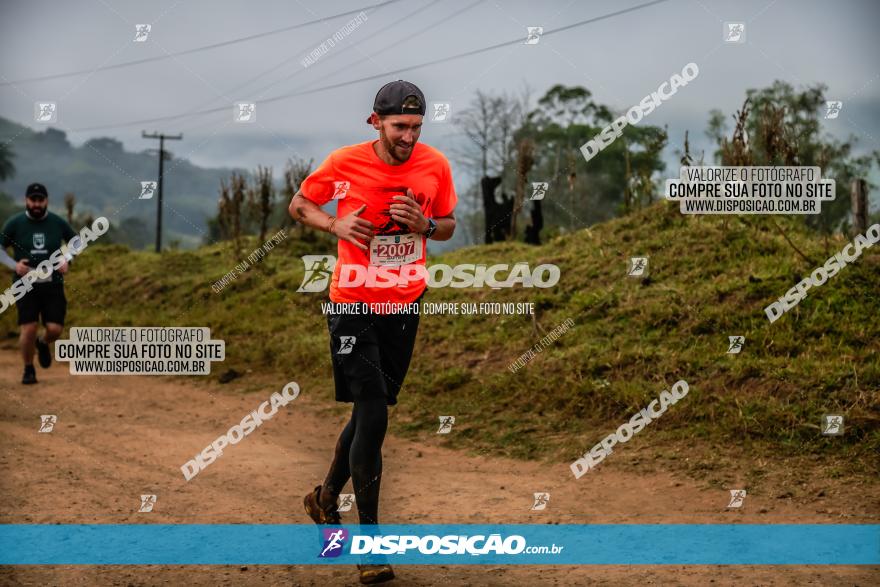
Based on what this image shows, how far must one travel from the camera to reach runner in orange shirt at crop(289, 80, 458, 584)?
421 centimetres

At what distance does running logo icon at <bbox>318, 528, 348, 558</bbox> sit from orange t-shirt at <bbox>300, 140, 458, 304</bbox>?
131 cm

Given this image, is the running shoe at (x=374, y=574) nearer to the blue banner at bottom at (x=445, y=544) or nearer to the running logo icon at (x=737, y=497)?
the blue banner at bottom at (x=445, y=544)

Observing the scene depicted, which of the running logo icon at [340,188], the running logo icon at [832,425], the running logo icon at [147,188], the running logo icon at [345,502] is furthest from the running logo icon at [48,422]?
the running logo icon at [832,425]

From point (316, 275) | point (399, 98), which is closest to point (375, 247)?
point (399, 98)

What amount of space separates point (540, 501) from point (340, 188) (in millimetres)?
2789

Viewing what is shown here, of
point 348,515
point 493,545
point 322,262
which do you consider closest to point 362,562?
point 493,545

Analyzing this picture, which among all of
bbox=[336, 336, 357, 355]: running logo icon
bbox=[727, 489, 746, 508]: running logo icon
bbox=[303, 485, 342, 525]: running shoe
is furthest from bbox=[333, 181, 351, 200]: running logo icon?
bbox=[727, 489, 746, 508]: running logo icon

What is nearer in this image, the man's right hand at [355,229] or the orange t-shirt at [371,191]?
the man's right hand at [355,229]

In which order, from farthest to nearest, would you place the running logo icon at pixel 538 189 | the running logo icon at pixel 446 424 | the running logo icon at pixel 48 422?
the running logo icon at pixel 538 189
the running logo icon at pixel 446 424
the running logo icon at pixel 48 422

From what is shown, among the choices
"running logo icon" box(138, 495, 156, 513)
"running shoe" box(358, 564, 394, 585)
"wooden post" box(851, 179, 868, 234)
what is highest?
"wooden post" box(851, 179, 868, 234)

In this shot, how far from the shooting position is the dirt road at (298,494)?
13.8 feet

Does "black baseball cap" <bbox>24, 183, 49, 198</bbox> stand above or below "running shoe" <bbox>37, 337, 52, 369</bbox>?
above

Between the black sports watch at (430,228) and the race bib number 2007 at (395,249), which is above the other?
the black sports watch at (430,228)

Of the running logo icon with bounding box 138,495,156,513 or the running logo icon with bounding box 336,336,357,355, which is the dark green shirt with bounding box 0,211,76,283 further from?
the running logo icon with bounding box 336,336,357,355
